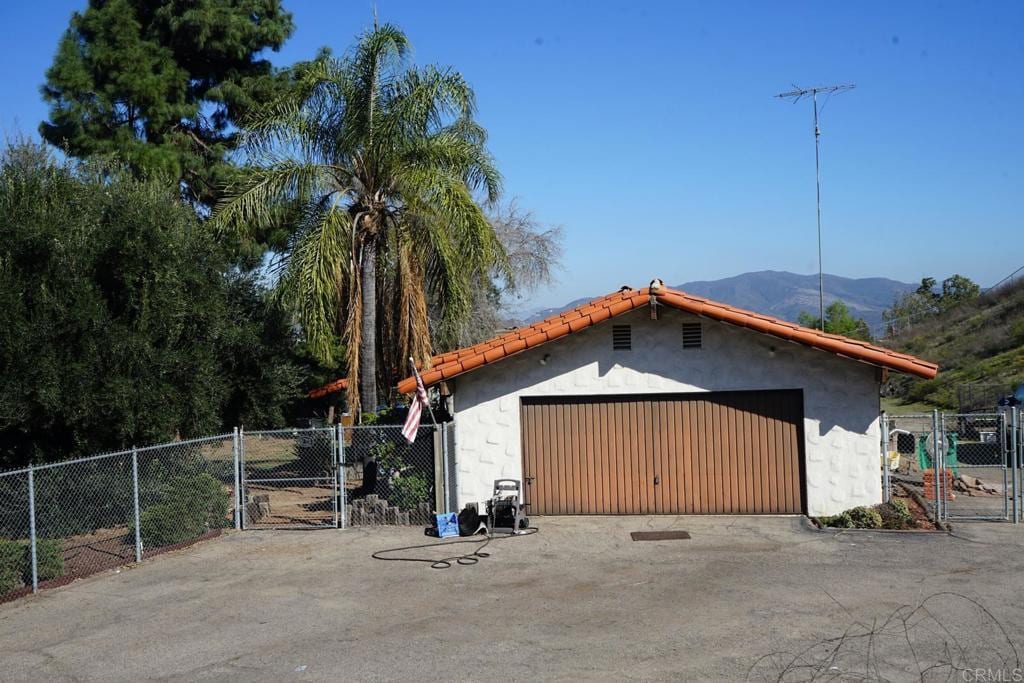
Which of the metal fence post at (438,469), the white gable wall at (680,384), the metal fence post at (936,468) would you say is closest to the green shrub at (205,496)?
the metal fence post at (438,469)

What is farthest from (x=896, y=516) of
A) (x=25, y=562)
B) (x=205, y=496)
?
(x=25, y=562)

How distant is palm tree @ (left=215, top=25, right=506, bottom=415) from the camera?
19.1 meters

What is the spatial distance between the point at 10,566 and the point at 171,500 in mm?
3087

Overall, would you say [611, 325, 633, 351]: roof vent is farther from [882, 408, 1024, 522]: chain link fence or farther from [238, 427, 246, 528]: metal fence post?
[238, 427, 246, 528]: metal fence post

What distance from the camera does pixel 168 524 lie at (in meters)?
13.9

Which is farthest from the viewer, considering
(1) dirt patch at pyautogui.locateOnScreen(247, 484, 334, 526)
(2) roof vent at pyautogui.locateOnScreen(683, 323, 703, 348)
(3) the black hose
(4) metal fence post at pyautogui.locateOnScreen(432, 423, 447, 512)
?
(1) dirt patch at pyautogui.locateOnScreen(247, 484, 334, 526)

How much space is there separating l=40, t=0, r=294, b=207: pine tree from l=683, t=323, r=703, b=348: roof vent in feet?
53.8

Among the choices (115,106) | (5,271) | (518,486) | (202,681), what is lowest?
(202,681)

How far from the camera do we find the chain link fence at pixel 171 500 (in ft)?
44.0

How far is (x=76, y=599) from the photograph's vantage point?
37.1ft

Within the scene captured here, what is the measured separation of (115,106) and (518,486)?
19185mm

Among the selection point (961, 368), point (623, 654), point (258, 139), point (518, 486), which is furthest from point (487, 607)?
point (961, 368)

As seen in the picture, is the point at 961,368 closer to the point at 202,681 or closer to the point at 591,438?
the point at 591,438

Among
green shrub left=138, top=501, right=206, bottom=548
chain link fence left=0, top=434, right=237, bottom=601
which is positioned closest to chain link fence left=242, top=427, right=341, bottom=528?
chain link fence left=0, top=434, right=237, bottom=601
